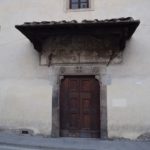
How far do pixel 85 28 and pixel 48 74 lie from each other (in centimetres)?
213

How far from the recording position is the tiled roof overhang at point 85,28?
8.56 metres

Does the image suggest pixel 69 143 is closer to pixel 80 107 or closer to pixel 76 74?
pixel 80 107

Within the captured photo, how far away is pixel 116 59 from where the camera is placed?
9750 mm

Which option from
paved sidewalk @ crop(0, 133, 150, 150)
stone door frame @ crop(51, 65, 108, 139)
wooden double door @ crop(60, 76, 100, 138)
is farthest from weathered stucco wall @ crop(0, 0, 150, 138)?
paved sidewalk @ crop(0, 133, 150, 150)

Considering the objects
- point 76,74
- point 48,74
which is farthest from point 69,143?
point 48,74

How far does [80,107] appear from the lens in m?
9.95

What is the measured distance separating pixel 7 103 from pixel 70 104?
201cm

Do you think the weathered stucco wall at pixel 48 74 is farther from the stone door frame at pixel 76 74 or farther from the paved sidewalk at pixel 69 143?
the paved sidewalk at pixel 69 143

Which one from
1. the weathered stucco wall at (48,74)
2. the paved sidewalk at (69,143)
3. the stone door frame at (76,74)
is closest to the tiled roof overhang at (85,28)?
the weathered stucco wall at (48,74)

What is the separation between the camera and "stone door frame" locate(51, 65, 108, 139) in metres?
9.67

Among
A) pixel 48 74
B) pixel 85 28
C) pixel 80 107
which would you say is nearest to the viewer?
Answer: pixel 85 28

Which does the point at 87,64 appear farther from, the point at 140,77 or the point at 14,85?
the point at 14,85

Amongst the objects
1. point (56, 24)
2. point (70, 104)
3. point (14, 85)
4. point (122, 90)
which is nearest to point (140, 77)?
point (122, 90)

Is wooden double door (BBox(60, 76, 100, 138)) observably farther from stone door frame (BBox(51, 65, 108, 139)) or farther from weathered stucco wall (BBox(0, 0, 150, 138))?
weathered stucco wall (BBox(0, 0, 150, 138))
